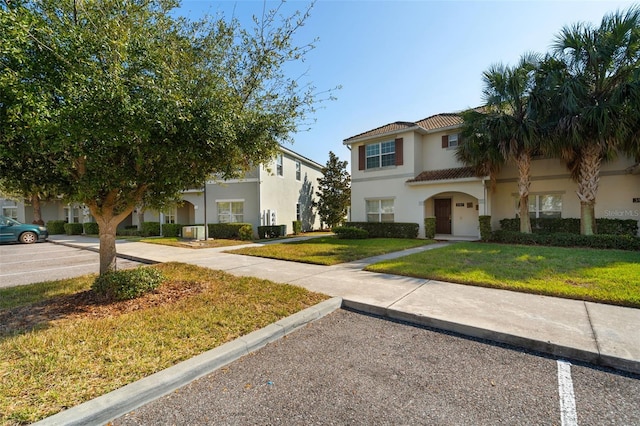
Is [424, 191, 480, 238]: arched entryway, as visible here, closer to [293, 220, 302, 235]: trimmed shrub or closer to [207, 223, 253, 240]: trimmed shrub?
[293, 220, 302, 235]: trimmed shrub

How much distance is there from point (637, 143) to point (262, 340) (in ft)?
50.9

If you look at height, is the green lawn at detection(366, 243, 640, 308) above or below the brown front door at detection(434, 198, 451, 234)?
below

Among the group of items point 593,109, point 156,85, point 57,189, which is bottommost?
point 57,189

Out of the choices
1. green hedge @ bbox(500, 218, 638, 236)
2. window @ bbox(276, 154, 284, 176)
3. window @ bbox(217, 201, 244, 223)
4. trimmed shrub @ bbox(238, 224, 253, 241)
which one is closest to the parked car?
window @ bbox(217, 201, 244, 223)

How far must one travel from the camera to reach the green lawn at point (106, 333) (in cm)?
257

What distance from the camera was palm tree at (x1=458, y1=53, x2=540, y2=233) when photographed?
12.2 m

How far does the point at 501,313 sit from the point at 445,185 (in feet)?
38.7

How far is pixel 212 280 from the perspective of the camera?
673 centimetres

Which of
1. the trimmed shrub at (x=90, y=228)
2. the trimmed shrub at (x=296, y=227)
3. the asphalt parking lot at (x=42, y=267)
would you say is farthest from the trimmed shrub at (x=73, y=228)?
the trimmed shrub at (x=296, y=227)

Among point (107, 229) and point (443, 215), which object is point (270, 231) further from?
point (107, 229)

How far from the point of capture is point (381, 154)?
17641 mm

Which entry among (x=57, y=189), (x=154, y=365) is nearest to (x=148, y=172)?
(x=57, y=189)

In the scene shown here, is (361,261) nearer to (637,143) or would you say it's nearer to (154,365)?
(154,365)

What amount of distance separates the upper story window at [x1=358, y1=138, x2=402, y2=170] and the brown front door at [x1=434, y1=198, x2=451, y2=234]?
3580mm
